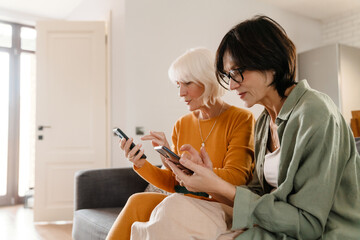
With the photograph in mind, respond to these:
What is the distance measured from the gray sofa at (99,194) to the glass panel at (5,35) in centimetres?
335

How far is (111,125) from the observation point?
11.6 ft

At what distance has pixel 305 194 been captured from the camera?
0.86 metres

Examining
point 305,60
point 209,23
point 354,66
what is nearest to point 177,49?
point 209,23

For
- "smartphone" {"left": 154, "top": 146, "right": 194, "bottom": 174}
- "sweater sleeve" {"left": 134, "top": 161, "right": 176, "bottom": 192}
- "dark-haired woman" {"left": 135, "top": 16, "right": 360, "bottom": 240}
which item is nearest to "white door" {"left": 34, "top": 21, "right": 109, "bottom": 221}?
"sweater sleeve" {"left": 134, "top": 161, "right": 176, "bottom": 192}

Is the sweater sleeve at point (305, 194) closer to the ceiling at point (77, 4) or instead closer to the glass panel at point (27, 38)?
the ceiling at point (77, 4)

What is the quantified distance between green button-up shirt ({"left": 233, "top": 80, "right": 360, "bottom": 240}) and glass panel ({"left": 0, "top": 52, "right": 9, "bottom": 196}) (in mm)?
4460

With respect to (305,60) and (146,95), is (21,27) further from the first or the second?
(305,60)

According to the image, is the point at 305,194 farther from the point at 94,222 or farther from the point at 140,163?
the point at 94,222

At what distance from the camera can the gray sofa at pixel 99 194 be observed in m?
1.90

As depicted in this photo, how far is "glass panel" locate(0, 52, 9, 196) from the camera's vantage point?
4562 millimetres

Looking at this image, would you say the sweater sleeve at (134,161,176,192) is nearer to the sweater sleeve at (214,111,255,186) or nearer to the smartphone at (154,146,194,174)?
the sweater sleeve at (214,111,255,186)

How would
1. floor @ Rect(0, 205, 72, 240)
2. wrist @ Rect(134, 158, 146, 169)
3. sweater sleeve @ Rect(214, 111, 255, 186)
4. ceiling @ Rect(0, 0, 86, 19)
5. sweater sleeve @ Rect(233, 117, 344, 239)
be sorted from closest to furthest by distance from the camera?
sweater sleeve @ Rect(233, 117, 344, 239)
sweater sleeve @ Rect(214, 111, 255, 186)
wrist @ Rect(134, 158, 146, 169)
floor @ Rect(0, 205, 72, 240)
ceiling @ Rect(0, 0, 86, 19)

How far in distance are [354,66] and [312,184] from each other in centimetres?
416

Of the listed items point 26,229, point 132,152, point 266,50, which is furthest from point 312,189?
point 26,229
